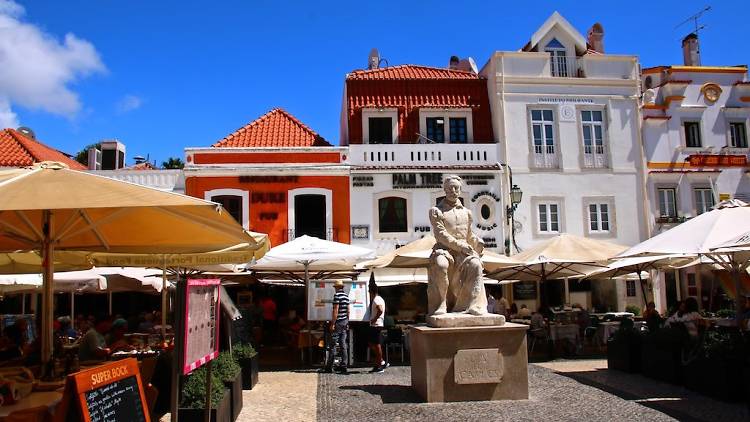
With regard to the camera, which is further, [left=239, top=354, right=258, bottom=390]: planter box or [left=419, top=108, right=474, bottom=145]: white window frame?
[left=419, top=108, right=474, bottom=145]: white window frame

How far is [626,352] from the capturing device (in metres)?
12.0

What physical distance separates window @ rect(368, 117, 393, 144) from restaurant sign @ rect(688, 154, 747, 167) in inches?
439

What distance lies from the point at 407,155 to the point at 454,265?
12877mm

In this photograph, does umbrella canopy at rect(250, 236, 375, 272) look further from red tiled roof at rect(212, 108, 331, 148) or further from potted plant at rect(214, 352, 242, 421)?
red tiled roof at rect(212, 108, 331, 148)

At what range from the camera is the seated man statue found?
9555 millimetres

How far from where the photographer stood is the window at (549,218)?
2303cm

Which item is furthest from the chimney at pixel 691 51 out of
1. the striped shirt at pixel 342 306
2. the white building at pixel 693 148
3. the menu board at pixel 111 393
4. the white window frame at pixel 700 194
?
the menu board at pixel 111 393

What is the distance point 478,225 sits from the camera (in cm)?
2242

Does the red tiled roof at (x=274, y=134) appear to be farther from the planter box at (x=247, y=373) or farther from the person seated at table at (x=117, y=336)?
the planter box at (x=247, y=373)

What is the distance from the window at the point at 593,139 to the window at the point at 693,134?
11.5 ft

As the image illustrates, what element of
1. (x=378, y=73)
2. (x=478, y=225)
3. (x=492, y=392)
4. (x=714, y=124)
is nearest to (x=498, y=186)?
(x=478, y=225)

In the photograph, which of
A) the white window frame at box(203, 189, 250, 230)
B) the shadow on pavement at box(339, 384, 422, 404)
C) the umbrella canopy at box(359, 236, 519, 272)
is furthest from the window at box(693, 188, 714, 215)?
the shadow on pavement at box(339, 384, 422, 404)

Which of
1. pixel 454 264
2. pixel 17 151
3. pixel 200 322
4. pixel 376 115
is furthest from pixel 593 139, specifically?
pixel 200 322

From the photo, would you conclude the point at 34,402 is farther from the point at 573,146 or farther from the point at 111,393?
the point at 573,146
